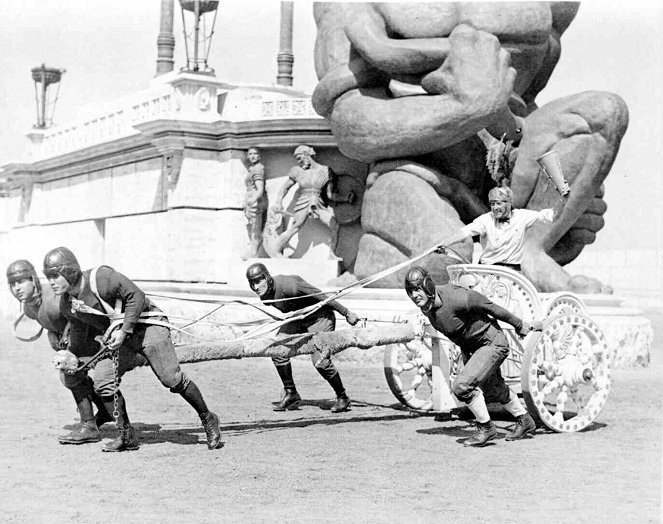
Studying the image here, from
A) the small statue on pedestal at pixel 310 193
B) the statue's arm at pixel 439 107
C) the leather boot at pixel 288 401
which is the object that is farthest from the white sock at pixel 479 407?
the small statue on pedestal at pixel 310 193

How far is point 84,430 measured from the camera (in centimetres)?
630

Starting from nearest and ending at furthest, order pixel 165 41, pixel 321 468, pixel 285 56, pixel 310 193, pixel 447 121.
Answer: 1. pixel 321 468
2. pixel 447 121
3. pixel 310 193
4. pixel 285 56
5. pixel 165 41

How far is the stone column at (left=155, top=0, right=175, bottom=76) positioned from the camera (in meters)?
26.4

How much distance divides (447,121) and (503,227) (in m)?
3.32

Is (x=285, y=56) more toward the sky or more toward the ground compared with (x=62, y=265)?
more toward the sky

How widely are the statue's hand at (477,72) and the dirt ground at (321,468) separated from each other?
344cm

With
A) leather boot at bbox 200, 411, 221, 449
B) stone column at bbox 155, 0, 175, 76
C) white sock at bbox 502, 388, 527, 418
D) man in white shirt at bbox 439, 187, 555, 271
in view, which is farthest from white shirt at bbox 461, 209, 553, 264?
stone column at bbox 155, 0, 175, 76

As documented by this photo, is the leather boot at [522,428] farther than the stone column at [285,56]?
No

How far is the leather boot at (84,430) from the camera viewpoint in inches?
245

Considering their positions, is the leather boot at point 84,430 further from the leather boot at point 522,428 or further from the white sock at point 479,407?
the leather boot at point 522,428

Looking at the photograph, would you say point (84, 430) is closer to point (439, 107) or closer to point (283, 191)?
point (439, 107)

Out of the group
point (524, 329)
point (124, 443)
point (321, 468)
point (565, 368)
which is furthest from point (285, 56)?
point (321, 468)

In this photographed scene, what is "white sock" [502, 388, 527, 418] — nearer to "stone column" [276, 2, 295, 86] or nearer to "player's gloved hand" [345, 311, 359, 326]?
"player's gloved hand" [345, 311, 359, 326]

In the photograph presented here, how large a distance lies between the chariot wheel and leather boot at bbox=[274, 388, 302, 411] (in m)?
2.15
